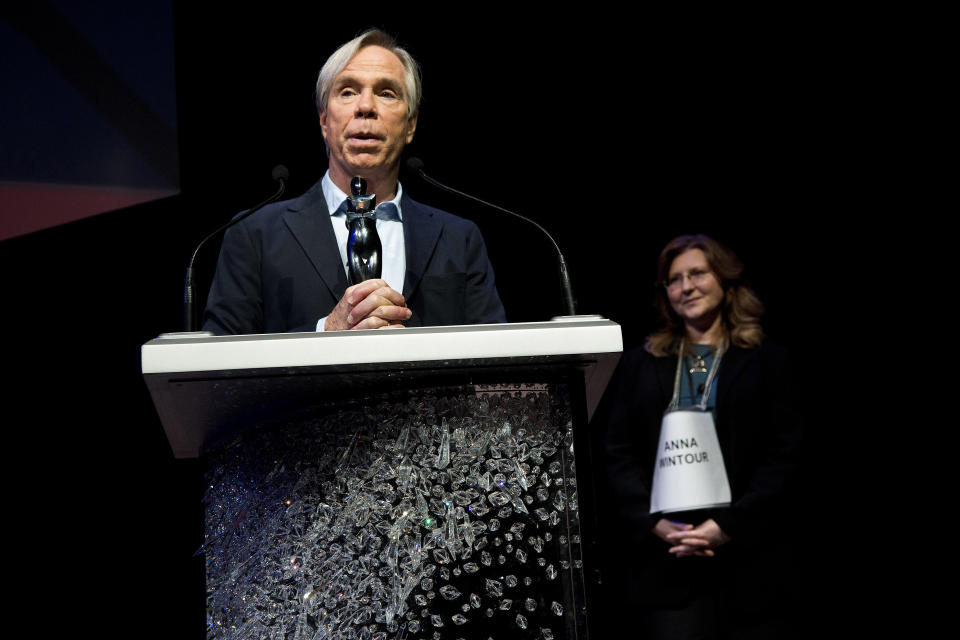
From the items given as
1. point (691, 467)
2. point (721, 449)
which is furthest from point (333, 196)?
point (721, 449)

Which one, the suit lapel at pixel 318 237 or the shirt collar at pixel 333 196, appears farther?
the shirt collar at pixel 333 196

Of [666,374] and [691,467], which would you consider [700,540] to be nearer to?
[691,467]

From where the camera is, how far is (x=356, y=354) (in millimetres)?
905

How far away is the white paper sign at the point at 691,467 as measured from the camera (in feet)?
7.63

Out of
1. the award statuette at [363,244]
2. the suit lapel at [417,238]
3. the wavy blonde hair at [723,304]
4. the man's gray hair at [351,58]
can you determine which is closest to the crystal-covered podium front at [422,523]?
the award statuette at [363,244]

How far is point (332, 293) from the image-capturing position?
147 cm

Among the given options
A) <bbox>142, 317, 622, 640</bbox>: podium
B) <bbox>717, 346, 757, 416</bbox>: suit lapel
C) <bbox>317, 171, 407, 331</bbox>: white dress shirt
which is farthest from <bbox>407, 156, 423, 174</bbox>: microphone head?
<bbox>717, 346, 757, 416</bbox>: suit lapel

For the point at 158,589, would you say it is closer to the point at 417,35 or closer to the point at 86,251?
the point at 86,251

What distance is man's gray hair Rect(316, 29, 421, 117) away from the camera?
1639 mm

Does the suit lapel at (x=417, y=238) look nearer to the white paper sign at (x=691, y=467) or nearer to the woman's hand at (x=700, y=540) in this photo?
the white paper sign at (x=691, y=467)

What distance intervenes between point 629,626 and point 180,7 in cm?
210

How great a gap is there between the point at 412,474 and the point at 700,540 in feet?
4.99

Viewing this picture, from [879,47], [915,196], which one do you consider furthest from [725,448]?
[879,47]

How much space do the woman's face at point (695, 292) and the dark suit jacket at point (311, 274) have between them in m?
1.13
